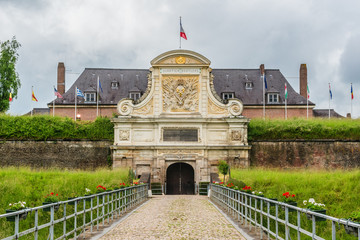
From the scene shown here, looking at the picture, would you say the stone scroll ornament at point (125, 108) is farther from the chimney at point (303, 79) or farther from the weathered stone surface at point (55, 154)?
the chimney at point (303, 79)

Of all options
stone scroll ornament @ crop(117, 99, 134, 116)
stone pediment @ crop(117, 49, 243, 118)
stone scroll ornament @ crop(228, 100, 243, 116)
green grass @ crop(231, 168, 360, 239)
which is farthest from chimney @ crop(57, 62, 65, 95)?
green grass @ crop(231, 168, 360, 239)

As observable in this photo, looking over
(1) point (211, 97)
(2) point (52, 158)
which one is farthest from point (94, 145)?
(1) point (211, 97)

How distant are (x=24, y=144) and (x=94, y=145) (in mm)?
5827

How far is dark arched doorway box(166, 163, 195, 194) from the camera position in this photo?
35.7 meters

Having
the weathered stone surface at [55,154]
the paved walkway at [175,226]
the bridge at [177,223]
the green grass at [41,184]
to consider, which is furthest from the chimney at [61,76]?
the paved walkway at [175,226]

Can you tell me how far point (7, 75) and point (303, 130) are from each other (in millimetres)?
31239

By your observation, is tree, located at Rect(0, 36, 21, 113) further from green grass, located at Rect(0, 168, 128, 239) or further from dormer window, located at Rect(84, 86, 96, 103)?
green grass, located at Rect(0, 168, 128, 239)

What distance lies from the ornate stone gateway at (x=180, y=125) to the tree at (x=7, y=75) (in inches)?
654

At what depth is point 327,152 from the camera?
35.7m

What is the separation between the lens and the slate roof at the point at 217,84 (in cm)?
4472

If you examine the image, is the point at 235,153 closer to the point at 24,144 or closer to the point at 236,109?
the point at 236,109

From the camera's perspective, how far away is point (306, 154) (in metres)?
35.9

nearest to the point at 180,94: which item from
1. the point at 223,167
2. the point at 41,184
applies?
the point at 223,167

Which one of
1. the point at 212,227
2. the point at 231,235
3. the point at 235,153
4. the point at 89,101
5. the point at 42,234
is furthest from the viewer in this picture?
the point at 89,101
